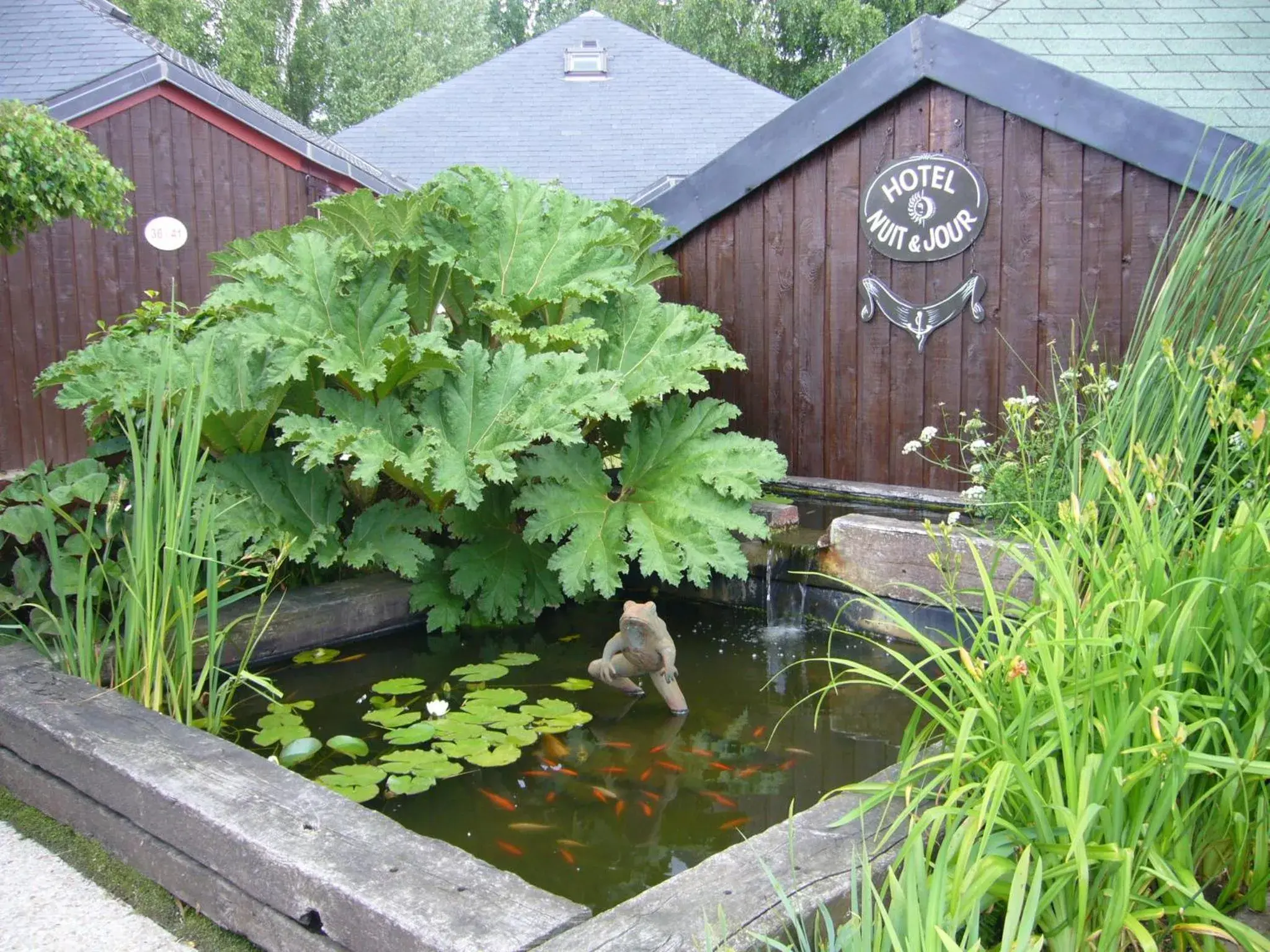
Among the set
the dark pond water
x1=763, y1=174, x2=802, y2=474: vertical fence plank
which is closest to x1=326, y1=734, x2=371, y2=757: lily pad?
the dark pond water

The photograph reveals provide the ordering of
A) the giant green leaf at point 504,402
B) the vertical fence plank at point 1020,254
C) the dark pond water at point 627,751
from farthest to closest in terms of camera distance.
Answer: the vertical fence plank at point 1020,254
the giant green leaf at point 504,402
the dark pond water at point 627,751

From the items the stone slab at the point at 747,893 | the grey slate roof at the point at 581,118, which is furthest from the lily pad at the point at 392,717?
the grey slate roof at the point at 581,118

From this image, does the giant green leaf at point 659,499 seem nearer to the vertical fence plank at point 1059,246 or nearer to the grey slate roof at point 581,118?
the vertical fence plank at point 1059,246

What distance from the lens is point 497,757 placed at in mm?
3002

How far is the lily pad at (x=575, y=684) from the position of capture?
3590 mm

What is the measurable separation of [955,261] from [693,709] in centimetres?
245

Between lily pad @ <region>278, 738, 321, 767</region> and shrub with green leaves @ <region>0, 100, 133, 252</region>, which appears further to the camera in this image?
shrub with green leaves @ <region>0, 100, 133, 252</region>

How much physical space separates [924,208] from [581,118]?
12.9 meters

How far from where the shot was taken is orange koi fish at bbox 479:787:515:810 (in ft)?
9.07

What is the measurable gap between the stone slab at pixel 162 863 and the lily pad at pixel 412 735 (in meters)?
0.83

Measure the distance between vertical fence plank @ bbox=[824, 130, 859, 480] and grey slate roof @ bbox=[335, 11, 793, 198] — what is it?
9375mm

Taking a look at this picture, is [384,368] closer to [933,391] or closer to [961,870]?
[933,391]

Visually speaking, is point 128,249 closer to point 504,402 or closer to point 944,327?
point 504,402

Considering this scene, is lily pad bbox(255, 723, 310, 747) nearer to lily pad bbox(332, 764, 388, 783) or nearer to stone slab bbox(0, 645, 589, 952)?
lily pad bbox(332, 764, 388, 783)
